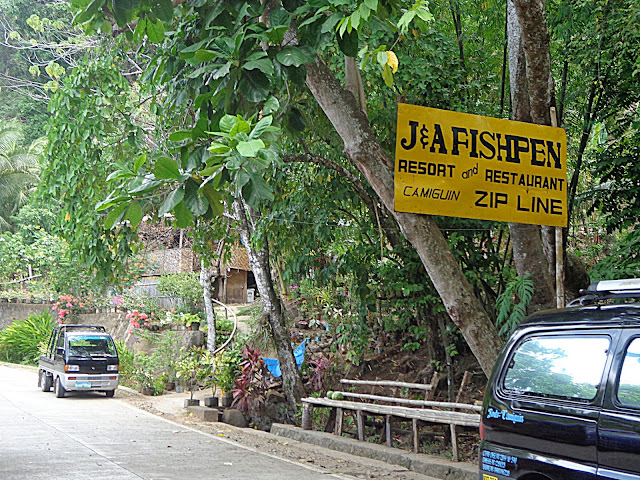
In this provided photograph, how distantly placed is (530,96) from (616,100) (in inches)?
127

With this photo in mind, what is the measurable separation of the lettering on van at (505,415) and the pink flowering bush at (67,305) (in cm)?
2440

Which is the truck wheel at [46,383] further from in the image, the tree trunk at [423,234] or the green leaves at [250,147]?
the green leaves at [250,147]

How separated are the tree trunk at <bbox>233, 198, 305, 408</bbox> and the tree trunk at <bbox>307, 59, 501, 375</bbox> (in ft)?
22.6

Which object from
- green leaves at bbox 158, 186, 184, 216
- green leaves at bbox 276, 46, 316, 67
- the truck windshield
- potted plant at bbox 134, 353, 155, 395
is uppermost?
green leaves at bbox 276, 46, 316, 67

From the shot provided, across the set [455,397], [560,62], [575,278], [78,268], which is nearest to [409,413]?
[455,397]

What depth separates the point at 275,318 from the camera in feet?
45.8

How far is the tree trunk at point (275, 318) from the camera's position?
44.9ft

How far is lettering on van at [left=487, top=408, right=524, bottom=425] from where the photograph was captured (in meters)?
4.61

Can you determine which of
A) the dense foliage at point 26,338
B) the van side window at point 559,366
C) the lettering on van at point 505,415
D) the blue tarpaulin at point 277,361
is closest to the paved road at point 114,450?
the blue tarpaulin at point 277,361

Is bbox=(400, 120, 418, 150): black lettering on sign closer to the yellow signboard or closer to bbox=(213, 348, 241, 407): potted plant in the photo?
the yellow signboard

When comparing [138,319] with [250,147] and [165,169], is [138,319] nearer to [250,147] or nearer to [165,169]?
[165,169]

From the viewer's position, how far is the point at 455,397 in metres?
11.0

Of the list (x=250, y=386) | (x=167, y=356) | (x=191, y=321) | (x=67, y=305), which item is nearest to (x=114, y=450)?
(x=250, y=386)

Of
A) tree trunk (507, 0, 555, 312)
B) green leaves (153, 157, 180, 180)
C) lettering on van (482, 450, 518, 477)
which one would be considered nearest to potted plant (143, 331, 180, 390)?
tree trunk (507, 0, 555, 312)
